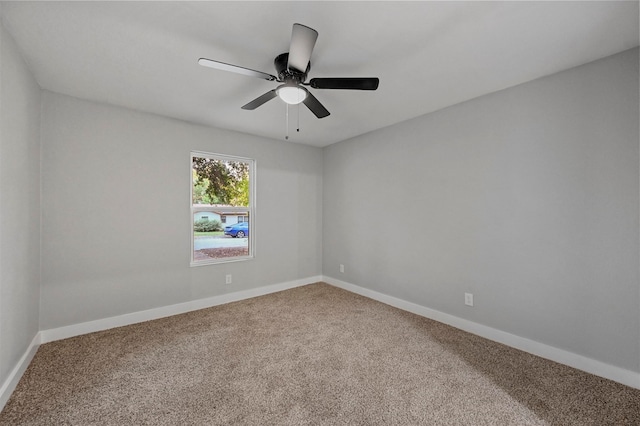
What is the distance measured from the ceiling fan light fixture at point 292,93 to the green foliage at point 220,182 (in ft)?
6.66

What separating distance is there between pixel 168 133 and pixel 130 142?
0.42m

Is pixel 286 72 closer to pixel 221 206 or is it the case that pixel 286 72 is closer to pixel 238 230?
pixel 221 206

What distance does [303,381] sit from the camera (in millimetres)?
1993

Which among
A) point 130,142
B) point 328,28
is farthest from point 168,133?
point 328,28

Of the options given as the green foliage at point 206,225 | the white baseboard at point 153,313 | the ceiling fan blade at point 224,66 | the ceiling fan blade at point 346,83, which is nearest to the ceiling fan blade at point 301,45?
the ceiling fan blade at point 346,83

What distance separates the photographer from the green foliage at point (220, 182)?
11.8 feet

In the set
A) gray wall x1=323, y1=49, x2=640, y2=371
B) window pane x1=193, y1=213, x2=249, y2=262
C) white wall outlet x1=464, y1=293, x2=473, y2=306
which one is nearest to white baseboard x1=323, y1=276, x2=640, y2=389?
gray wall x1=323, y1=49, x2=640, y2=371

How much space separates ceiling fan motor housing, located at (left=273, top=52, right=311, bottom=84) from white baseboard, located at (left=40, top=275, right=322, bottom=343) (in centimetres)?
292

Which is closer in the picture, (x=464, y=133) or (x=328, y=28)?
(x=328, y=28)

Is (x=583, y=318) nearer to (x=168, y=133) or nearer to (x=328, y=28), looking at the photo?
(x=328, y=28)

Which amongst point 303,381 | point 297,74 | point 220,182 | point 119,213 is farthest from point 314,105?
point 119,213

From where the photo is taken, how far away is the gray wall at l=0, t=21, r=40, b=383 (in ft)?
5.75

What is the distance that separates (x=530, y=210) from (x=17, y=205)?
4120 millimetres

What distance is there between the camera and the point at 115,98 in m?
2.75
